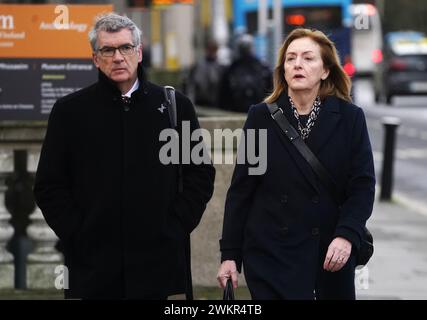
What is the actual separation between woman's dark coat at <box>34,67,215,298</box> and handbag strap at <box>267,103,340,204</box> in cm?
47

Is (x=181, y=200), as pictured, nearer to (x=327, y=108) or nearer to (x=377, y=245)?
(x=327, y=108)

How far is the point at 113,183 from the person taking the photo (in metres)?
5.67

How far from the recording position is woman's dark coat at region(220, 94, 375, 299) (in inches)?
228

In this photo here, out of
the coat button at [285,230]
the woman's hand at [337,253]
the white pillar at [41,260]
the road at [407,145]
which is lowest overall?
the road at [407,145]

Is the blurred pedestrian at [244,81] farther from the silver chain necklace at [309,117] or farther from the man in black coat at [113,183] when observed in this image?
the man in black coat at [113,183]

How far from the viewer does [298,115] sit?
5926 mm

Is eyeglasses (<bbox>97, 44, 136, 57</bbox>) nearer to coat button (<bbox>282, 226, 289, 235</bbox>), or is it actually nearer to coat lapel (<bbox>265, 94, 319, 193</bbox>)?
coat lapel (<bbox>265, 94, 319, 193</bbox>)

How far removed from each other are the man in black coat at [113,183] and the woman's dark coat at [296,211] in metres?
0.27

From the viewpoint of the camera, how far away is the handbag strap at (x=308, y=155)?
5.77 m

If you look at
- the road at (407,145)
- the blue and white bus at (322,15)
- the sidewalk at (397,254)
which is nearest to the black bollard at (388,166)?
the sidewalk at (397,254)

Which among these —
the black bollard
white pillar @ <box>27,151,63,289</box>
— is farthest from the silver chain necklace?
the black bollard
